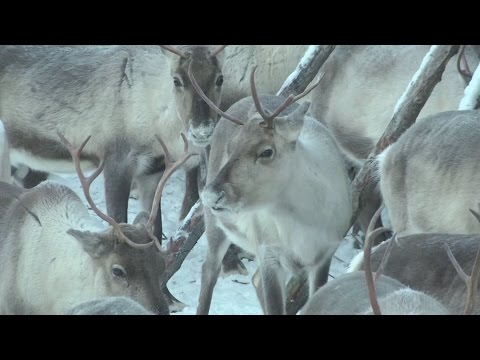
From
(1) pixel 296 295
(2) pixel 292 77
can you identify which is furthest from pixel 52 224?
(2) pixel 292 77

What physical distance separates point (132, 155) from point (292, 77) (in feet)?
4.33

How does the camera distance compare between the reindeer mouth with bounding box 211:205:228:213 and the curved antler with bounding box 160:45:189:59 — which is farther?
the curved antler with bounding box 160:45:189:59

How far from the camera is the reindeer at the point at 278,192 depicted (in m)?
5.50

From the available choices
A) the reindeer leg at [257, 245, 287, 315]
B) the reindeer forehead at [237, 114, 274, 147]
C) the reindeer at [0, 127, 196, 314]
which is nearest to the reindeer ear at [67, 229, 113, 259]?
the reindeer at [0, 127, 196, 314]

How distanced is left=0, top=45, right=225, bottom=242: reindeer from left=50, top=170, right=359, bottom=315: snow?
1.28 ft

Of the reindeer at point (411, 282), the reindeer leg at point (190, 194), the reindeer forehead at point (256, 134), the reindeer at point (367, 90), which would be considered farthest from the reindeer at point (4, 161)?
the reindeer at point (411, 282)

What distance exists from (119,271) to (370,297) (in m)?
1.91

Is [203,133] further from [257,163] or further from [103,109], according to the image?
[257,163]

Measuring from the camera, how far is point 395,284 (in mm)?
4383

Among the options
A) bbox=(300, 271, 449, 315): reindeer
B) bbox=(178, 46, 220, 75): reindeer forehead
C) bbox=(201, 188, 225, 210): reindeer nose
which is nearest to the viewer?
bbox=(300, 271, 449, 315): reindeer

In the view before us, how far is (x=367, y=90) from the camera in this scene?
8.23 m

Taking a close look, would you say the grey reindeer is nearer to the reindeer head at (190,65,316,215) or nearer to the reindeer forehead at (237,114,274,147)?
the reindeer head at (190,65,316,215)

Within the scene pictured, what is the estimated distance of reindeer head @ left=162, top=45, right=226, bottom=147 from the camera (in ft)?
23.5
